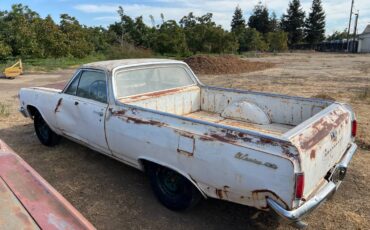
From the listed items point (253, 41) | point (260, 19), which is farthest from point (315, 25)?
point (253, 41)

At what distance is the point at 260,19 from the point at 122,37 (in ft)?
132

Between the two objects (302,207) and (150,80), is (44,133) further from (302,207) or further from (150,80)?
(302,207)

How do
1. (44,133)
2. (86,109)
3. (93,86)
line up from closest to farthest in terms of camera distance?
(86,109)
(93,86)
(44,133)

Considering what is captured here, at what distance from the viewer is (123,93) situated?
397 centimetres

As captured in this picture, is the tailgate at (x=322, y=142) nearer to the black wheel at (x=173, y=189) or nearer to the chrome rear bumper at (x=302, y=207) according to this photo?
the chrome rear bumper at (x=302, y=207)

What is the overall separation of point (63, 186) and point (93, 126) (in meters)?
0.90

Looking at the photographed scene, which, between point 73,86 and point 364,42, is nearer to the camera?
point 73,86

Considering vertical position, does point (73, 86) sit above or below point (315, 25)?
below

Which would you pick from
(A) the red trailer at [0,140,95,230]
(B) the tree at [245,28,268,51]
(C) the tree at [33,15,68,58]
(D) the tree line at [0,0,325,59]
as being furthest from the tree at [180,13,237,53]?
(A) the red trailer at [0,140,95,230]

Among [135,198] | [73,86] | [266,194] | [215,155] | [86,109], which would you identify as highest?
[73,86]

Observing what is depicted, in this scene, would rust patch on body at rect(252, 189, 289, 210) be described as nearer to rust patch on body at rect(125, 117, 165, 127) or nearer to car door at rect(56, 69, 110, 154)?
rust patch on body at rect(125, 117, 165, 127)

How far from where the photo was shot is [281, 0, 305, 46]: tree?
64.1 metres

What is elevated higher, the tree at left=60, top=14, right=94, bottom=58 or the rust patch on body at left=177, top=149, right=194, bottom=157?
the tree at left=60, top=14, right=94, bottom=58

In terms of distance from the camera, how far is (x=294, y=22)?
6431 centimetres
